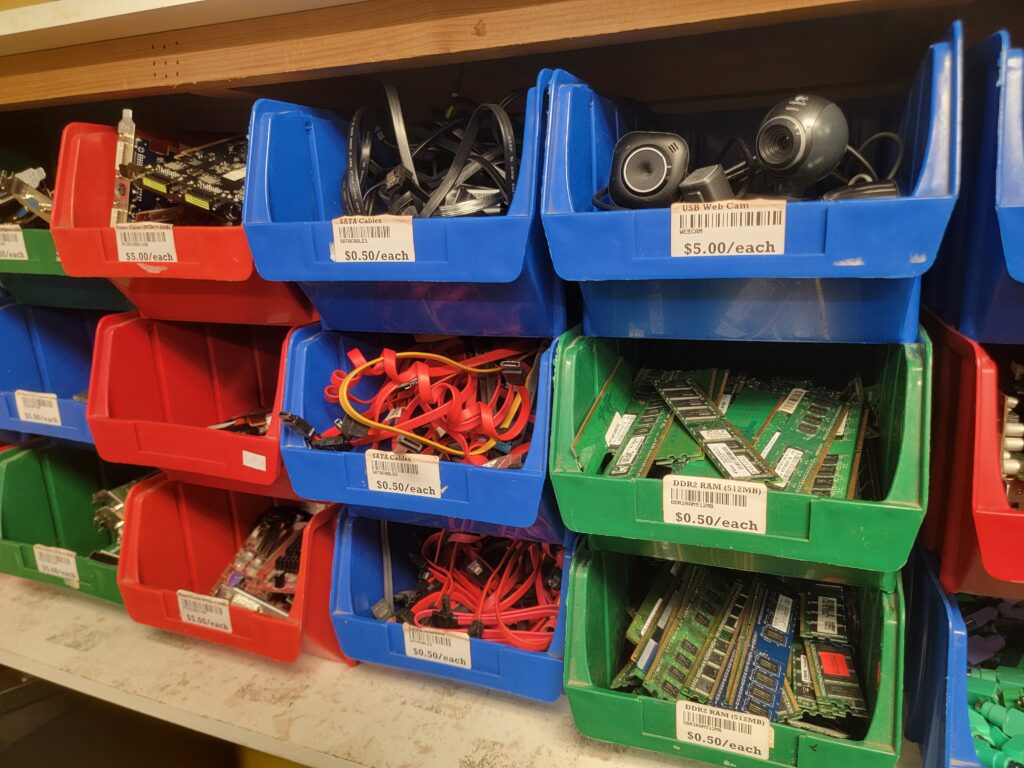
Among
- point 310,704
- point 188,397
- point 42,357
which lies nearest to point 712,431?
point 310,704

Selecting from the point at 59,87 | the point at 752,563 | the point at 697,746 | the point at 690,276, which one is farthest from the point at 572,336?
the point at 59,87

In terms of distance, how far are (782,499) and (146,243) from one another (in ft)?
2.55

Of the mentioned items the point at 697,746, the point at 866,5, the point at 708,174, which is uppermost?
the point at 866,5

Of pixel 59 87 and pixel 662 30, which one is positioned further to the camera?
pixel 59 87

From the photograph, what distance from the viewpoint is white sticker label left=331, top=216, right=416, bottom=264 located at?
0.68 m

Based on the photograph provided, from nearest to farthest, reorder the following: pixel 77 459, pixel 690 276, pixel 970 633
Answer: pixel 690 276
pixel 970 633
pixel 77 459

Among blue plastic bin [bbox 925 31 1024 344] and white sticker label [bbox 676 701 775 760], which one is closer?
blue plastic bin [bbox 925 31 1024 344]

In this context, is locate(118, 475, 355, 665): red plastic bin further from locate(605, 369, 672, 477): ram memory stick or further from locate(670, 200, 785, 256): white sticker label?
locate(670, 200, 785, 256): white sticker label

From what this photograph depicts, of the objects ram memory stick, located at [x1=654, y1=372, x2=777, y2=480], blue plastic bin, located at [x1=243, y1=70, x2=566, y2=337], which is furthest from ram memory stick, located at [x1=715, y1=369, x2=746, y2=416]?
blue plastic bin, located at [x1=243, y1=70, x2=566, y2=337]

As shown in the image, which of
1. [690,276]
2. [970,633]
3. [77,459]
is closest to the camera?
[690,276]

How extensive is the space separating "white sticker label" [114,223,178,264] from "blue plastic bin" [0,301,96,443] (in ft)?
1.22

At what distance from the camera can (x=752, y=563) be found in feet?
2.35

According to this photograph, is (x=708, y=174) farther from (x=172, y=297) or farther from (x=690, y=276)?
(x=172, y=297)

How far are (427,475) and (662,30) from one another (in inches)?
20.2
